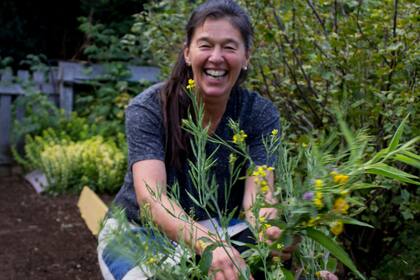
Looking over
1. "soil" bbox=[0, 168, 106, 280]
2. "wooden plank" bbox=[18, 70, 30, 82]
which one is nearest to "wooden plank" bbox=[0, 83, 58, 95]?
"wooden plank" bbox=[18, 70, 30, 82]

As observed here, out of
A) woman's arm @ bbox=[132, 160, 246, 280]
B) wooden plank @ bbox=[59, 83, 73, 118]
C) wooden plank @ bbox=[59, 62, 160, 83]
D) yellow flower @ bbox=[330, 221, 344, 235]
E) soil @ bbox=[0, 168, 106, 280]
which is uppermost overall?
yellow flower @ bbox=[330, 221, 344, 235]

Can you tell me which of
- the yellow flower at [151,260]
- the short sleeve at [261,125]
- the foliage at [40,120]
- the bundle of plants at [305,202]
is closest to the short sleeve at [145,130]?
the short sleeve at [261,125]

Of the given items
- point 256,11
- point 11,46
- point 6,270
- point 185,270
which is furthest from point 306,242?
point 11,46

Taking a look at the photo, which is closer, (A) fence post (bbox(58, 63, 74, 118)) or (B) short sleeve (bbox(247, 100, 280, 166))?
(B) short sleeve (bbox(247, 100, 280, 166))

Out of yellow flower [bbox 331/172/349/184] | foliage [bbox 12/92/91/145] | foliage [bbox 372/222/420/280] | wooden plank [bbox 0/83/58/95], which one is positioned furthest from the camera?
wooden plank [bbox 0/83/58/95]

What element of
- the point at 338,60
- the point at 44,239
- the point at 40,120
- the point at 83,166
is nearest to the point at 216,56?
the point at 338,60

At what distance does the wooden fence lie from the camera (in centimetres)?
706

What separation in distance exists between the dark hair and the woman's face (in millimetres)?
28

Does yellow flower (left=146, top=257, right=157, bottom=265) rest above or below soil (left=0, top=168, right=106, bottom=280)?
above

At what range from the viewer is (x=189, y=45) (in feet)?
8.52

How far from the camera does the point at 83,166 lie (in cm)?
574

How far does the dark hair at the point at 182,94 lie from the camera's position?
8.28 feet

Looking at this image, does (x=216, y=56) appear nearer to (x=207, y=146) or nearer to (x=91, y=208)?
(x=207, y=146)

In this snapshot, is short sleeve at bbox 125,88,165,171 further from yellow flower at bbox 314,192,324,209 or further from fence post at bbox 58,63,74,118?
fence post at bbox 58,63,74,118
